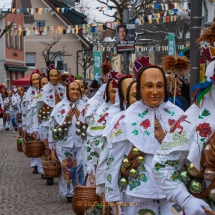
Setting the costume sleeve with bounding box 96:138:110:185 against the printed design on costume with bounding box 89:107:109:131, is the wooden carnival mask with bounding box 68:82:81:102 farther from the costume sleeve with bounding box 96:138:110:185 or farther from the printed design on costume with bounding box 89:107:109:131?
the costume sleeve with bounding box 96:138:110:185

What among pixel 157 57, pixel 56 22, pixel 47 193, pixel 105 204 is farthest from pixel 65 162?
pixel 56 22

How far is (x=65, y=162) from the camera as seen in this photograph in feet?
34.2

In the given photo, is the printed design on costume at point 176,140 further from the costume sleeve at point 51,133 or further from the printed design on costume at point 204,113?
the costume sleeve at point 51,133

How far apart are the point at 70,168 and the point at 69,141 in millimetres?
421

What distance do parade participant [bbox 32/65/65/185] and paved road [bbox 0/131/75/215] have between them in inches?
25.0

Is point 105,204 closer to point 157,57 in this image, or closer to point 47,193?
point 47,193

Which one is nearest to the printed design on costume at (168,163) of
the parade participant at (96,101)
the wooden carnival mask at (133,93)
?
the wooden carnival mask at (133,93)

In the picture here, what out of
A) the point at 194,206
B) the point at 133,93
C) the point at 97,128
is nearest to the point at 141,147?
the point at 133,93

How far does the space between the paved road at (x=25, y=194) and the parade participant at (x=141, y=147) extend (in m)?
4.00

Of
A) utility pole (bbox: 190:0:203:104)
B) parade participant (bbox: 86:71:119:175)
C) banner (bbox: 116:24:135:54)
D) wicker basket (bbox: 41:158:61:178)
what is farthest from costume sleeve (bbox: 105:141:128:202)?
banner (bbox: 116:24:135:54)

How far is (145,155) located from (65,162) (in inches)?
202

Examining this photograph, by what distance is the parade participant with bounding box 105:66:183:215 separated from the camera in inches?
211

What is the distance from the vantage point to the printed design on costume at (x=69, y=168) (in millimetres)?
10398

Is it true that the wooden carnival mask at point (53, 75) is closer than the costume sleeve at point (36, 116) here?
Yes
